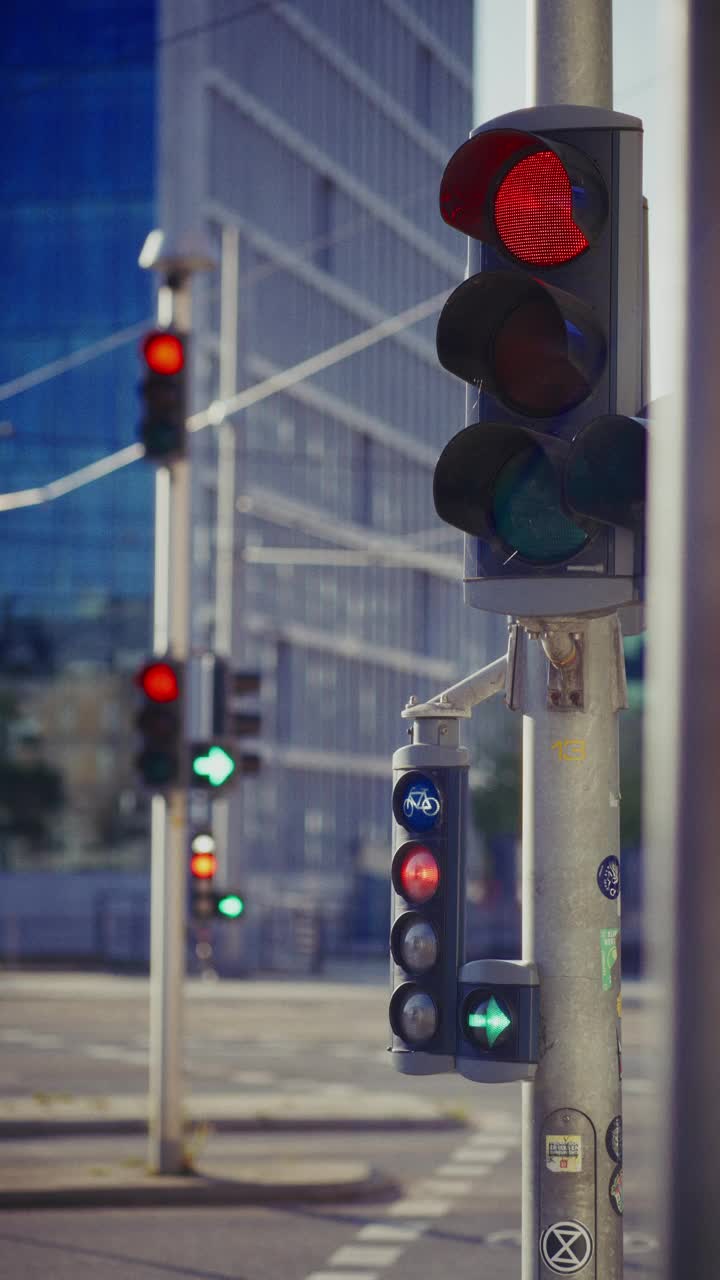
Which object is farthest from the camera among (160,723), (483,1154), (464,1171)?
(483,1154)

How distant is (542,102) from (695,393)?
304 centimetres

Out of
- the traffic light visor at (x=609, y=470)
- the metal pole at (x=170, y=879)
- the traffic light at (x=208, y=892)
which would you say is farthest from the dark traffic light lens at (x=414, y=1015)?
the traffic light at (x=208, y=892)

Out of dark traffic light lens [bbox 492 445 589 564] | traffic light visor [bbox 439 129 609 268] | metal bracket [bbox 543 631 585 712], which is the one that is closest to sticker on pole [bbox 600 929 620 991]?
metal bracket [bbox 543 631 585 712]

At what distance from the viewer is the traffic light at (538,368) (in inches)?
204

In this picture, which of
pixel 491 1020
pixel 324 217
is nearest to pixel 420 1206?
pixel 491 1020

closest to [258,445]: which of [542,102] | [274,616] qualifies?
[274,616]

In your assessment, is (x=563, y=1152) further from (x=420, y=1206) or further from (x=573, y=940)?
(x=420, y=1206)

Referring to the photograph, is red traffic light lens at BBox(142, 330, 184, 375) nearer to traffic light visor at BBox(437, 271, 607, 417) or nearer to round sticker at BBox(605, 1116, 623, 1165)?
traffic light visor at BBox(437, 271, 607, 417)

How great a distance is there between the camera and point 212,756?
42.5ft

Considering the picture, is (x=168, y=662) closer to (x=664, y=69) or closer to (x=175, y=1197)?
(x=175, y=1197)

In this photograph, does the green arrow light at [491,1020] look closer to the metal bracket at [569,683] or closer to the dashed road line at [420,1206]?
the metal bracket at [569,683]

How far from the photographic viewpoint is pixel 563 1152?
18.2 ft

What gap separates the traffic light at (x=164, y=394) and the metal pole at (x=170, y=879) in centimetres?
12

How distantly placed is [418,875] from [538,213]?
1707 mm
